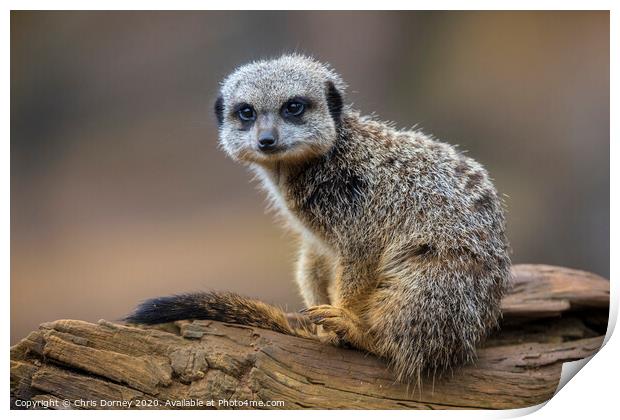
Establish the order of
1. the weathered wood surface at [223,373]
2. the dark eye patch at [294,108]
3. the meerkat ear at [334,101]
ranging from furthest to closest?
the meerkat ear at [334,101]
the dark eye patch at [294,108]
the weathered wood surface at [223,373]

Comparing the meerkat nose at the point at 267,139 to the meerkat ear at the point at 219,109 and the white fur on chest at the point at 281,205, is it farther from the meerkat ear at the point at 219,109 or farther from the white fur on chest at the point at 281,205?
the meerkat ear at the point at 219,109

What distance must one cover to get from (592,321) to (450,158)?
161cm

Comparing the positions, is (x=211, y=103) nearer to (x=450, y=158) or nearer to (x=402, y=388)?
(x=450, y=158)

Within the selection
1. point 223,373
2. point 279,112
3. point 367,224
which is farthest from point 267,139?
point 223,373

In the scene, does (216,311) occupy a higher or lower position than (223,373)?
higher

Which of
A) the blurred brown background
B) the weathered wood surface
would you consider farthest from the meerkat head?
the weathered wood surface

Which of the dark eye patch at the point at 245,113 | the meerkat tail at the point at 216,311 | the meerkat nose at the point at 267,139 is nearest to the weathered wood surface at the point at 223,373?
the meerkat tail at the point at 216,311

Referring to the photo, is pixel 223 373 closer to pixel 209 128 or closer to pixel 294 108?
pixel 294 108

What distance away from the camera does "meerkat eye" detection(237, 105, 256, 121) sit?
3.56m

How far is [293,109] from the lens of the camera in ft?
11.7

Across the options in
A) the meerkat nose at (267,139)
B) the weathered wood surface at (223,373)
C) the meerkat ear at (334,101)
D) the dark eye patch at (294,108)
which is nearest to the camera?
the weathered wood surface at (223,373)

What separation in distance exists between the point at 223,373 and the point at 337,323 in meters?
0.60

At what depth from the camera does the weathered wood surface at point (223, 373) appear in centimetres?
329

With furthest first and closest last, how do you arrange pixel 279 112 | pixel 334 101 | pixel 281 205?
1. pixel 281 205
2. pixel 334 101
3. pixel 279 112
